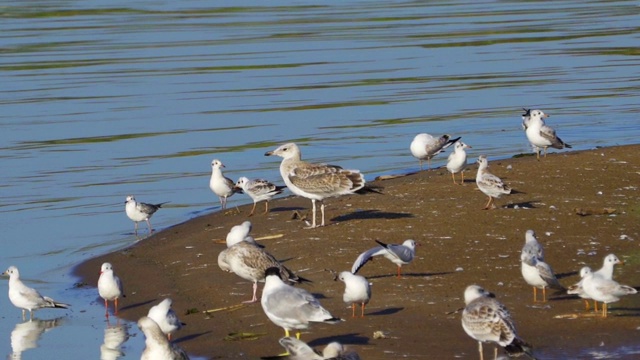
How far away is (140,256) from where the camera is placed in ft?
55.8

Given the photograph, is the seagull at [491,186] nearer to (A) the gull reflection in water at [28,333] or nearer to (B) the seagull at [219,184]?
(B) the seagull at [219,184]

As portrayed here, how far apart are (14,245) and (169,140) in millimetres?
9065

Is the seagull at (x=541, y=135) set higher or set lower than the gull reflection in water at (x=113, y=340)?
higher

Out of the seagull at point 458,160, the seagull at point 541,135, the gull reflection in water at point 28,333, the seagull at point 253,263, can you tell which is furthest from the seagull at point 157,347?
the seagull at point 541,135

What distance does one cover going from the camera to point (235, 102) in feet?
107

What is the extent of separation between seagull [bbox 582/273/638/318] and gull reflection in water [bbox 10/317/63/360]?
5.52 m

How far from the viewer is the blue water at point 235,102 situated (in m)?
20.3

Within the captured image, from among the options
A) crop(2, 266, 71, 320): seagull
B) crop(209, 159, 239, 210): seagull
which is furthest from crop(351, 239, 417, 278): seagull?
crop(209, 159, 239, 210): seagull

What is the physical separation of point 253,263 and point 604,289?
148 inches

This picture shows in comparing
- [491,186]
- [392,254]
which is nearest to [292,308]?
[392,254]

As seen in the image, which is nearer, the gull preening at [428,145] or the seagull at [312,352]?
the seagull at [312,352]

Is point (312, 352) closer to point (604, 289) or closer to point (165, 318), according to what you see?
point (165, 318)

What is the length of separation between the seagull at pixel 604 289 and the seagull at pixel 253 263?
10.2 ft

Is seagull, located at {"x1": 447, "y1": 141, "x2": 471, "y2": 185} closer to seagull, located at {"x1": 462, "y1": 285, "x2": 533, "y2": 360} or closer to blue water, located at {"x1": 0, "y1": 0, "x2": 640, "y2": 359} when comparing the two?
blue water, located at {"x1": 0, "y1": 0, "x2": 640, "y2": 359}
